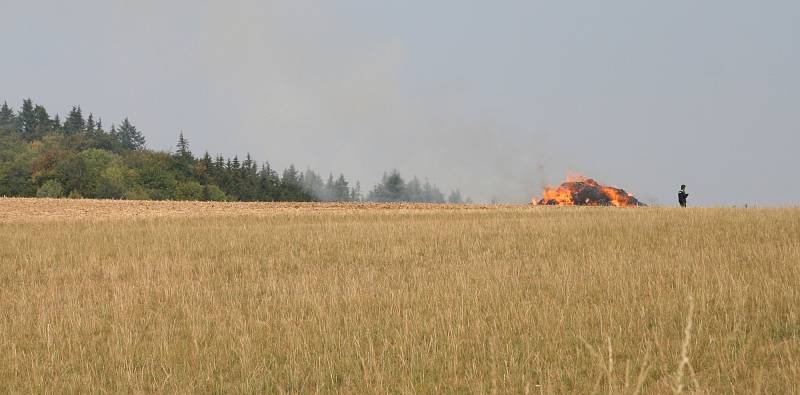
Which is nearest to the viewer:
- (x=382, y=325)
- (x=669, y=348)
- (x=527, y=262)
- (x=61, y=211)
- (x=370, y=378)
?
(x=370, y=378)

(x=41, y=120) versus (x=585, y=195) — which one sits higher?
(x=41, y=120)

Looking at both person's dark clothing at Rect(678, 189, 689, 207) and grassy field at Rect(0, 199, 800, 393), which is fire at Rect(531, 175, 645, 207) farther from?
grassy field at Rect(0, 199, 800, 393)

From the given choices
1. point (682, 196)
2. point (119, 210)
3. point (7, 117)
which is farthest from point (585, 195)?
point (7, 117)

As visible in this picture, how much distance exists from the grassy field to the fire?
1698 inches

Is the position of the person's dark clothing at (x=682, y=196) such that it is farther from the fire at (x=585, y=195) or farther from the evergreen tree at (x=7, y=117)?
the evergreen tree at (x=7, y=117)

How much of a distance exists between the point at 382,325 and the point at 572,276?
4810 millimetres


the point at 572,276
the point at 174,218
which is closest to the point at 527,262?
the point at 572,276

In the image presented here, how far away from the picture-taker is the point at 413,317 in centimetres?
845

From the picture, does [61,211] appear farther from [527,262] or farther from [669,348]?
[669,348]

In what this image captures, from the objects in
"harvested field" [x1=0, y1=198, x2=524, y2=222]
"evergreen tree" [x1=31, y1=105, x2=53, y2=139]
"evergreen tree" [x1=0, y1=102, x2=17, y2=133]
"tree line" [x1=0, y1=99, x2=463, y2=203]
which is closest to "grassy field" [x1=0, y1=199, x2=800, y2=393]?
"harvested field" [x1=0, y1=198, x2=524, y2=222]

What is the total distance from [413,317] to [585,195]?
56526mm

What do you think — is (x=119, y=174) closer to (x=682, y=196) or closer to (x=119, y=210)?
(x=119, y=210)

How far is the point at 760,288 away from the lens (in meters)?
9.66

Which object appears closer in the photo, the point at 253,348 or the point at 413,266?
the point at 253,348
